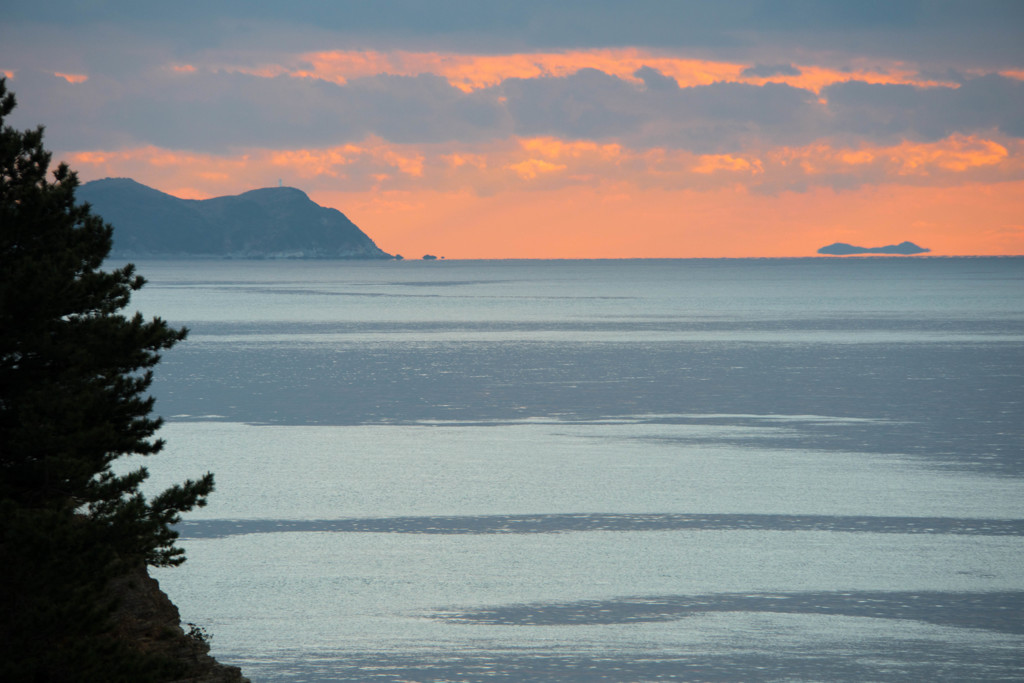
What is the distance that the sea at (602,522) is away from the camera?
19078 mm

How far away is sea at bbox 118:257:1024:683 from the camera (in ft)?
62.6

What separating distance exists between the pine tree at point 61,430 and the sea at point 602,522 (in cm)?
530

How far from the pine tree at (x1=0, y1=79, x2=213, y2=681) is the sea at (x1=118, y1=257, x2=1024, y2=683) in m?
5.30

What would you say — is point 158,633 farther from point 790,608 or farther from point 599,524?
point 599,524

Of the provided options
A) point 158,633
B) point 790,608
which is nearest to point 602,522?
point 790,608

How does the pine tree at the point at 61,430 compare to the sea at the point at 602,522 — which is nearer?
the pine tree at the point at 61,430

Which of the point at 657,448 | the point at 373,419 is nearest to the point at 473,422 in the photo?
the point at 373,419

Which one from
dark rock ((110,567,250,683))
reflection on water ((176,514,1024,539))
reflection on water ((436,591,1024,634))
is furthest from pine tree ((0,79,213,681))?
reflection on water ((176,514,1024,539))

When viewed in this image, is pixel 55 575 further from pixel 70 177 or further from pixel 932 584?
pixel 932 584

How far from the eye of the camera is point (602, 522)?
89.1 feet

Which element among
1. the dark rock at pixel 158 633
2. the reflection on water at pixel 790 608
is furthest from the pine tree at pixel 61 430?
the reflection on water at pixel 790 608

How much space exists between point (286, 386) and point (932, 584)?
123ft

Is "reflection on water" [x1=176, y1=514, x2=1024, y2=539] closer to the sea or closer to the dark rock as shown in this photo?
the sea

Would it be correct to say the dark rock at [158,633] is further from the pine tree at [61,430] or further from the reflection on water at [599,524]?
the reflection on water at [599,524]
